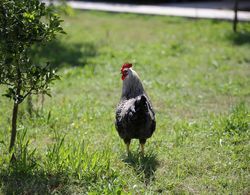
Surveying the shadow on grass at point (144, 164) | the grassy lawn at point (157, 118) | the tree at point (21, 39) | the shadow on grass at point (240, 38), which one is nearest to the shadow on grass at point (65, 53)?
the grassy lawn at point (157, 118)

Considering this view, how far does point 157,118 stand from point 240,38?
295 inches

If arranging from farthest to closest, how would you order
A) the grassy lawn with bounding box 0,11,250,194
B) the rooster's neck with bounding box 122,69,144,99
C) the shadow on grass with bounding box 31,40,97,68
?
the shadow on grass with bounding box 31,40,97,68 < the rooster's neck with bounding box 122,69,144,99 < the grassy lawn with bounding box 0,11,250,194

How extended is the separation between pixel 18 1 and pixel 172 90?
495cm

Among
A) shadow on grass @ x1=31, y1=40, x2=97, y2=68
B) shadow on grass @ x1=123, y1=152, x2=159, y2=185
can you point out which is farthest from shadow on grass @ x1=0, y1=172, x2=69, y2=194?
shadow on grass @ x1=31, y1=40, x2=97, y2=68

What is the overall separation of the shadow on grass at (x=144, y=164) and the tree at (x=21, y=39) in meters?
1.46

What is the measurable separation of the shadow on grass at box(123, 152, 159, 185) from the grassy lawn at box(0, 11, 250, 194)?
0.01m

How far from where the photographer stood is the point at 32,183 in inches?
207

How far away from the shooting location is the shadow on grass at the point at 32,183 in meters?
5.16

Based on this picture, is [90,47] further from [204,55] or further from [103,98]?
[103,98]

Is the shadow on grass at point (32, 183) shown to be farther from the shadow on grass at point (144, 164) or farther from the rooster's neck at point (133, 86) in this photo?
the rooster's neck at point (133, 86)

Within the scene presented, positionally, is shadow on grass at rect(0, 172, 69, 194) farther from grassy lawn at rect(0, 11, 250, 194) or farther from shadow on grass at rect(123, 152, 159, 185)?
shadow on grass at rect(123, 152, 159, 185)

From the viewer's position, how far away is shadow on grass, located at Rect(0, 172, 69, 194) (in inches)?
203

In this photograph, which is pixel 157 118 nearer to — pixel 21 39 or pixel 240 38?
pixel 21 39

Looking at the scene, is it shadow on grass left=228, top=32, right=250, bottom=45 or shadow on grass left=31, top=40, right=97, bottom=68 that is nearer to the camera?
shadow on grass left=31, top=40, right=97, bottom=68
